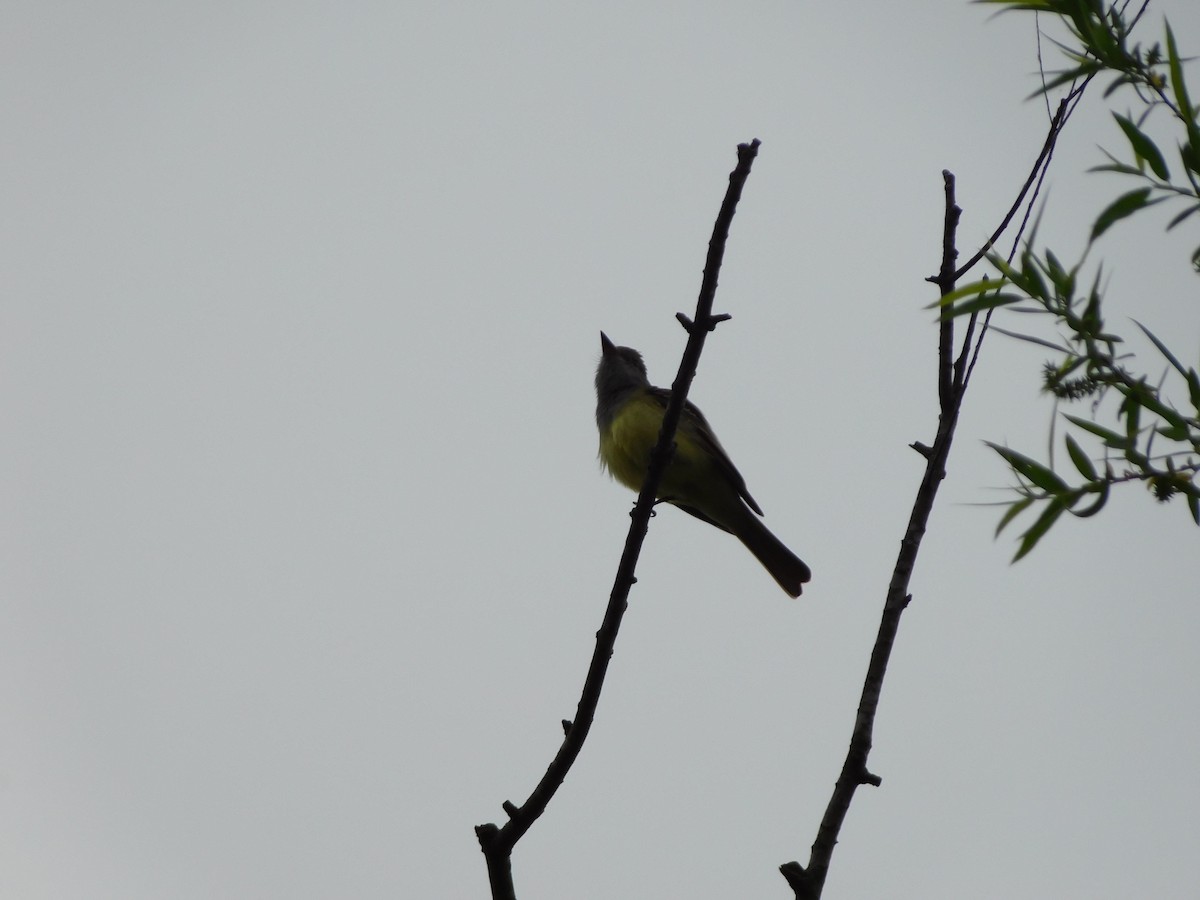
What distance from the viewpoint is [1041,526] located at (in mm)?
2688

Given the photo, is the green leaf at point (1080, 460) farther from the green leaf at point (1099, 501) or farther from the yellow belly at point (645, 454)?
the yellow belly at point (645, 454)

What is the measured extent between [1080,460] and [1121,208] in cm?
56

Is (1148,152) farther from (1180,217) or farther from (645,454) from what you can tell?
(645,454)

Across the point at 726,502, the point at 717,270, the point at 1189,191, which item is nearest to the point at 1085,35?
the point at 1189,191

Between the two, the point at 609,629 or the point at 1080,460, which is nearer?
the point at 1080,460

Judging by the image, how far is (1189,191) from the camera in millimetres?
2432

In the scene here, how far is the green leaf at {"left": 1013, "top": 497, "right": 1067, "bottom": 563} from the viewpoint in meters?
2.63

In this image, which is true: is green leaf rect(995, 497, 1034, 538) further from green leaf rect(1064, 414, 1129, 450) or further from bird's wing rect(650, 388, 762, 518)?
bird's wing rect(650, 388, 762, 518)

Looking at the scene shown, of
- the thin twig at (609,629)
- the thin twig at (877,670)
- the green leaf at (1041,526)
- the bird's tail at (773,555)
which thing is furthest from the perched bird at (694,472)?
the green leaf at (1041,526)

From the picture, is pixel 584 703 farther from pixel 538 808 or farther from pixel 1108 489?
pixel 1108 489

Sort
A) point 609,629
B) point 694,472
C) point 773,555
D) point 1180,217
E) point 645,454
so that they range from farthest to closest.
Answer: point 773,555
point 694,472
point 645,454
point 609,629
point 1180,217

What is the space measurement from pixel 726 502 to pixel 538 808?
416 centimetres

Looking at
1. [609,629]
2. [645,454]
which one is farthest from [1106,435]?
[645,454]

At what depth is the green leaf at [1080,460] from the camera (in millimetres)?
2613
